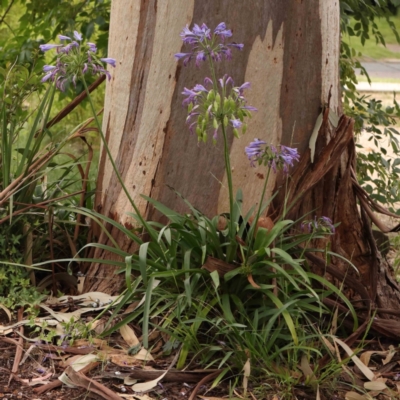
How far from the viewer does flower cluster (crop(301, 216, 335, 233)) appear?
2883mm

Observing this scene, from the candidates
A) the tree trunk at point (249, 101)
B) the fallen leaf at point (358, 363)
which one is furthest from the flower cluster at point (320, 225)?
the fallen leaf at point (358, 363)

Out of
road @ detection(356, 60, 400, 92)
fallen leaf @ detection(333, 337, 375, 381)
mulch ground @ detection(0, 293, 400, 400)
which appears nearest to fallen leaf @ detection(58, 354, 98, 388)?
mulch ground @ detection(0, 293, 400, 400)

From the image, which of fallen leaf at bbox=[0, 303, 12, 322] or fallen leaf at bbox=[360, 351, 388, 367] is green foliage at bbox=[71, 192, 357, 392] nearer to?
fallen leaf at bbox=[360, 351, 388, 367]

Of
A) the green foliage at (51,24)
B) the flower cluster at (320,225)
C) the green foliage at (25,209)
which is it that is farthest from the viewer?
the green foliage at (51,24)

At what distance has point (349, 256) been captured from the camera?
334 centimetres

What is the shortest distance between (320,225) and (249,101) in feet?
2.01

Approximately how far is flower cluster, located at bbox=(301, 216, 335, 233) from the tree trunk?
0.48 ft

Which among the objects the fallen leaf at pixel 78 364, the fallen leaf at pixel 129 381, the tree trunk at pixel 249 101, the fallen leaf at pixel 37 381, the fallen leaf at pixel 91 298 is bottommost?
the fallen leaf at pixel 37 381

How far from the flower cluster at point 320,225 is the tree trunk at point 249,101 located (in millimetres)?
147

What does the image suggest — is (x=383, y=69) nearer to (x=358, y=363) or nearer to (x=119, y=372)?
(x=358, y=363)

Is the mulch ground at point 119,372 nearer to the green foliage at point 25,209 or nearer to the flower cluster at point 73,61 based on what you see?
the green foliage at point 25,209

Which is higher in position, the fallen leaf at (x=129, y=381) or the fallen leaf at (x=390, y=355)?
the fallen leaf at (x=390, y=355)

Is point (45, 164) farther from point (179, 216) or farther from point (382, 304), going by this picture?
point (382, 304)

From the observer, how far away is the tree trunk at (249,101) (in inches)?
122
